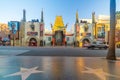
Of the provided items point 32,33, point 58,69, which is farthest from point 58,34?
point 58,69

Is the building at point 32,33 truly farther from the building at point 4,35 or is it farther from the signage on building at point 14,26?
the building at point 4,35

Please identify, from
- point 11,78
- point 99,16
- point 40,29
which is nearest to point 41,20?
point 40,29

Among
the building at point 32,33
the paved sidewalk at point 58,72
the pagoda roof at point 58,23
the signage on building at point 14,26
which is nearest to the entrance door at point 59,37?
the pagoda roof at point 58,23

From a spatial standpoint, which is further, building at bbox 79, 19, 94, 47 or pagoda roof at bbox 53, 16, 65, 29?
pagoda roof at bbox 53, 16, 65, 29

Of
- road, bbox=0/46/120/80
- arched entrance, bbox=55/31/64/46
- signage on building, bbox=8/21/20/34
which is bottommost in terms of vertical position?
road, bbox=0/46/120/80

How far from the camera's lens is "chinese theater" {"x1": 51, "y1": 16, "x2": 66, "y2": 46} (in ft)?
311

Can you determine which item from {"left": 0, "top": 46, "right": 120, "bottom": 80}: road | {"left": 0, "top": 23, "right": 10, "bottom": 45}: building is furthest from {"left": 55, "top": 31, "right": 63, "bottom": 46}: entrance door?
{"left": 0, "top": 46, "right": 120, "bottom": 80}: road

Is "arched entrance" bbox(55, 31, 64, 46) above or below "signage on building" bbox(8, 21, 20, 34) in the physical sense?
below

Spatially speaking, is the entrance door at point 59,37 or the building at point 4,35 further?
the building at point 4,35

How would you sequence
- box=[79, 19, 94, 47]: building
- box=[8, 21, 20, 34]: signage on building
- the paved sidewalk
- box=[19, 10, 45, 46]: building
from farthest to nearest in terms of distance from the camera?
box=[19, 10, 45, 46]: building → box=[8, 21, 20, 34]: signage on building → box=[79, 19, 94, 47]: building → the paved sidewalk

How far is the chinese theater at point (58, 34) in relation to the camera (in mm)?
94938

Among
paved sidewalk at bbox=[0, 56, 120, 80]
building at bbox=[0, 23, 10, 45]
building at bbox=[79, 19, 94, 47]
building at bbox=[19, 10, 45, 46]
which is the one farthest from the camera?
building at bbox=[0, 23, 10, 45]

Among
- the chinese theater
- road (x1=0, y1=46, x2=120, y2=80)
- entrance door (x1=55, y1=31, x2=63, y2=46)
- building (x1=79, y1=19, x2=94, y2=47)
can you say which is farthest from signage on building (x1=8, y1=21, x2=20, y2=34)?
road (x1=0, y1=46, x2=120, y2=80)

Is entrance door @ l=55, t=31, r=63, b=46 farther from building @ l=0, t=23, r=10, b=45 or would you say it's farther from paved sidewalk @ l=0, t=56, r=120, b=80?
paved sidewalk @ l=0, t=56, r=120, b=80
